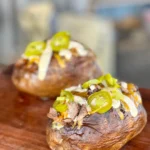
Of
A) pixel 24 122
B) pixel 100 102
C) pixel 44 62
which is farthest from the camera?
pixel 44 62

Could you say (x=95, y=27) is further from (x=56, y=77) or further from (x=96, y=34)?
(x=56, y=77)

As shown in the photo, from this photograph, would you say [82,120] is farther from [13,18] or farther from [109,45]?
[13,18]

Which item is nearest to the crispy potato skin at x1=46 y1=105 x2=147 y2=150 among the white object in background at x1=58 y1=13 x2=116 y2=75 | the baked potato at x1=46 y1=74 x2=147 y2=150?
the baked potato at x1=46 y1=74 x2=147 y2=150

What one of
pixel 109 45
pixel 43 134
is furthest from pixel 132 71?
pixel 43 134

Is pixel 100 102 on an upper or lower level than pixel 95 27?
upper

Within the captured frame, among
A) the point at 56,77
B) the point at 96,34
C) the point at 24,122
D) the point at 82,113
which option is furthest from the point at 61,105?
the point at 96,34

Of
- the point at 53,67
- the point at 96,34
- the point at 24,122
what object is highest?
the point at 53,67
